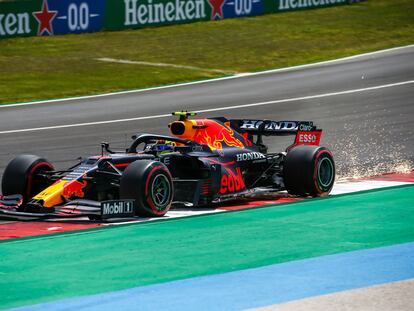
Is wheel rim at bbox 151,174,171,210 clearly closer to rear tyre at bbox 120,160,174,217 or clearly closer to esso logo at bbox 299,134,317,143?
rear tyre at bbox 120,160,174,217

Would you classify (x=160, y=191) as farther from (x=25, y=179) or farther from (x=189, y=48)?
(x=189, y=48)

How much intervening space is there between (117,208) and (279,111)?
13663 millimetres

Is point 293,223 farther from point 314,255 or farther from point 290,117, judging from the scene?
point 290,117

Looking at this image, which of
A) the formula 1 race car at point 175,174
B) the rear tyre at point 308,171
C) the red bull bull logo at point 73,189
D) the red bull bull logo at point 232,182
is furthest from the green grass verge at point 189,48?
the red bull bull logo at point 73,189

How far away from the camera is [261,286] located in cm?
999

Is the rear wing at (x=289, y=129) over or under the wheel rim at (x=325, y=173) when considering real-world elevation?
over

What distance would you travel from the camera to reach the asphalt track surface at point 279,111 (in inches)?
834

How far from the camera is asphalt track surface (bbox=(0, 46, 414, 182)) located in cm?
2119

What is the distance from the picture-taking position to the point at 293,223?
1343 cm

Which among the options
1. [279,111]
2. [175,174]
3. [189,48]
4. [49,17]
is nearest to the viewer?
[175,174]

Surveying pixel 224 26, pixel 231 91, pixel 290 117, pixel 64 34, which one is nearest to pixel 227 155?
pixel 290 117

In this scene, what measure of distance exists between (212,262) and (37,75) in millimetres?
21441

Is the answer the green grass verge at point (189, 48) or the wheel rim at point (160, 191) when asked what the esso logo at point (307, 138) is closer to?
the wheel rim at point (160, 191)

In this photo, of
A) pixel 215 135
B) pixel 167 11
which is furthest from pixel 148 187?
pixel 167 11
